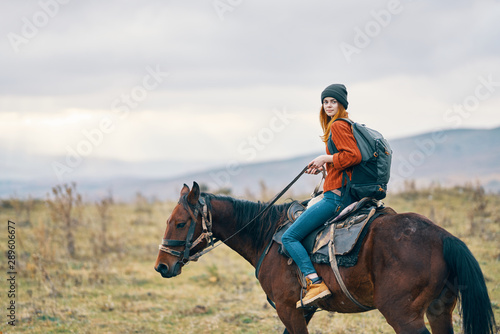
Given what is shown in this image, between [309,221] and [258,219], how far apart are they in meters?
0.92

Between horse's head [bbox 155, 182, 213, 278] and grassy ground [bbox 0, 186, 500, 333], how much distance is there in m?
3.01

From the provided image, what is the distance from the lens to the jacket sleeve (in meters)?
4.84

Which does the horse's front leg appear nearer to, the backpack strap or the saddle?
the saddle

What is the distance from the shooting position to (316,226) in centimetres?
518

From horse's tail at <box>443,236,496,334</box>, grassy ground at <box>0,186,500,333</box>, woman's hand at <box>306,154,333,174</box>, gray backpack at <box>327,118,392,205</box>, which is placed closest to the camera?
horse's tail at <box>443,236,496,334</box>

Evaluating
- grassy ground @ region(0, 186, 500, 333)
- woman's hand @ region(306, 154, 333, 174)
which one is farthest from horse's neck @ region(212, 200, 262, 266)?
grassy ground @ region(0, 186, 500, 333)

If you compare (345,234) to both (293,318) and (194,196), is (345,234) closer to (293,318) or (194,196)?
(293,318)

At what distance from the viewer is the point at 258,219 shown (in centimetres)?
591

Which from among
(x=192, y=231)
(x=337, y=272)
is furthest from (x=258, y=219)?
(x=337, y=272)

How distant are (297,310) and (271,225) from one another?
3.49 ft

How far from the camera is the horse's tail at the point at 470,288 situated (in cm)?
424

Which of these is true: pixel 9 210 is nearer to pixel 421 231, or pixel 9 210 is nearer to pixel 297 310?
pixel 297 310

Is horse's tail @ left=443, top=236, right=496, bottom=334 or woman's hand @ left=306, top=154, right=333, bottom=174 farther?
woman's hand @ left=306, top=154, right=333, bottom=174

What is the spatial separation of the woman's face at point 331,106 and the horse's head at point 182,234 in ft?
5.62
